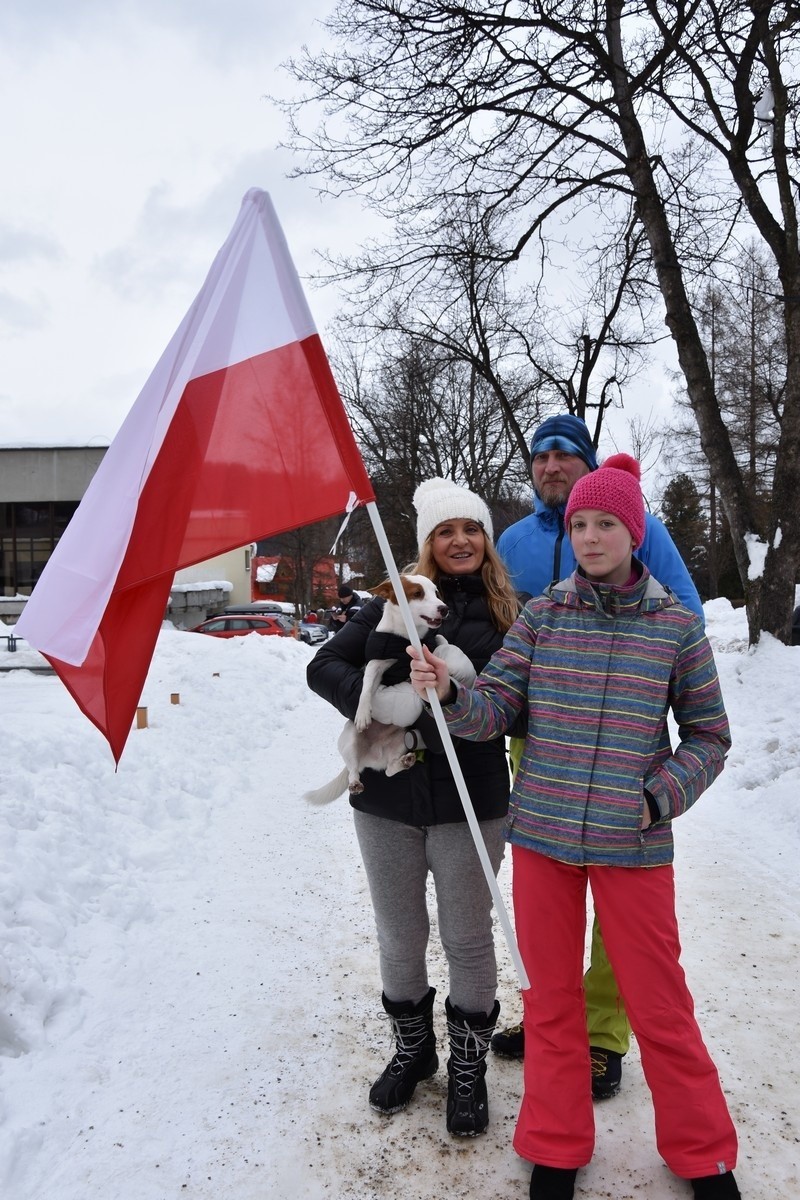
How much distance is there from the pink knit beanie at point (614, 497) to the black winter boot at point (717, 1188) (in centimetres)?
185

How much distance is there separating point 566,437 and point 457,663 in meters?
1.11

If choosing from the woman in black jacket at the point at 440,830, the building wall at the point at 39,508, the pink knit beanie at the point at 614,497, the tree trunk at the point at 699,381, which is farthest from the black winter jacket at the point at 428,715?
the building wall at the point at 39,508

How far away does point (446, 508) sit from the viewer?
2996 millimetres

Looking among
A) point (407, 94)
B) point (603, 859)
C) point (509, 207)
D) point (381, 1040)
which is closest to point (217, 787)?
point (381, 1040)

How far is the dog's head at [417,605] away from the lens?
8.91ft

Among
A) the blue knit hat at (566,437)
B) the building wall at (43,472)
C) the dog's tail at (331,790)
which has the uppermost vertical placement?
the building wall at (43,472)

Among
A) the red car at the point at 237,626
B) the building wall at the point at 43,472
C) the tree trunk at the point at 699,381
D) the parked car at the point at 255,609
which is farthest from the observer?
the parked car at the point at 255,609

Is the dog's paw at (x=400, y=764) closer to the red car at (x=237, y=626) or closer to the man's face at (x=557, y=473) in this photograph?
the man's face at (x=557, y=473)

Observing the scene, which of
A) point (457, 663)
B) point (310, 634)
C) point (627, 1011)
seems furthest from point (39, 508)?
point (627, 1011)

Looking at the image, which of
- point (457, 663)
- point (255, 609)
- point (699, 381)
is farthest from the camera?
point (255, 609)

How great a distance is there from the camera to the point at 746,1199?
2373 millimetres

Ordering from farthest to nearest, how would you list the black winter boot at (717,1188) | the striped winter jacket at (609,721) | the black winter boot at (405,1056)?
the black winter boot at (405,1056), the striped winter jacket at (609,721), the black winter boot at (717,1188)

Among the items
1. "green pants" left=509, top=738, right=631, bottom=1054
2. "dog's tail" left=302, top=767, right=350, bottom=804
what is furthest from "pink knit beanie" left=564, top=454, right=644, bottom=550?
"dog's tail" left=302, top=767, right=350, bottom=804

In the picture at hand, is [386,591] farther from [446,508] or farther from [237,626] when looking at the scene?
[237,626]
